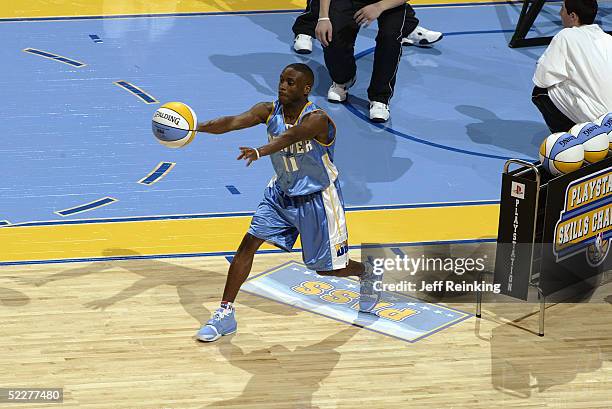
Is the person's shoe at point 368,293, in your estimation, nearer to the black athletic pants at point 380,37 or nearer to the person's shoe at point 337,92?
the black athletic pants at point 380,37

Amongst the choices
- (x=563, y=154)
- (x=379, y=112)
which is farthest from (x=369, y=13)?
(x=563, y=154)

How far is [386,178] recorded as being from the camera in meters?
9.45

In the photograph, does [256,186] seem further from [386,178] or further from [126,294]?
[126,294]

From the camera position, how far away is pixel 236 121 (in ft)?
22.1

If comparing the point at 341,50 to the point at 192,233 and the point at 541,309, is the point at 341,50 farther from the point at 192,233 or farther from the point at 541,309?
the point at 541,309

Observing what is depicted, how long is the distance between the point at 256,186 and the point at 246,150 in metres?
3.14

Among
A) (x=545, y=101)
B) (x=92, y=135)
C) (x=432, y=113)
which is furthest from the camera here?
(x=432, y=113)

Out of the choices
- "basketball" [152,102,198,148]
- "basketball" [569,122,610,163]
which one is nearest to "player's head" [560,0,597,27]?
"basketball" [569,122,610,163]

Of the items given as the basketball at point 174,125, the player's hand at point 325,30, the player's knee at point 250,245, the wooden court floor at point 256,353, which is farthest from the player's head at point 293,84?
the player's hand at point 325,30

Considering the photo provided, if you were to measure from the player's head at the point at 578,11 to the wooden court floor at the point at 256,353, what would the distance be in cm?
198

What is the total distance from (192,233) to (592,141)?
2760mm

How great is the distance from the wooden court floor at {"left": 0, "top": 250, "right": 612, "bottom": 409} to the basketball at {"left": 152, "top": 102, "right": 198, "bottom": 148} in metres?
1.17

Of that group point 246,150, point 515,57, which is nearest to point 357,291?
point 246,150

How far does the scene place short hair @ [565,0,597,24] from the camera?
8.37 metres
